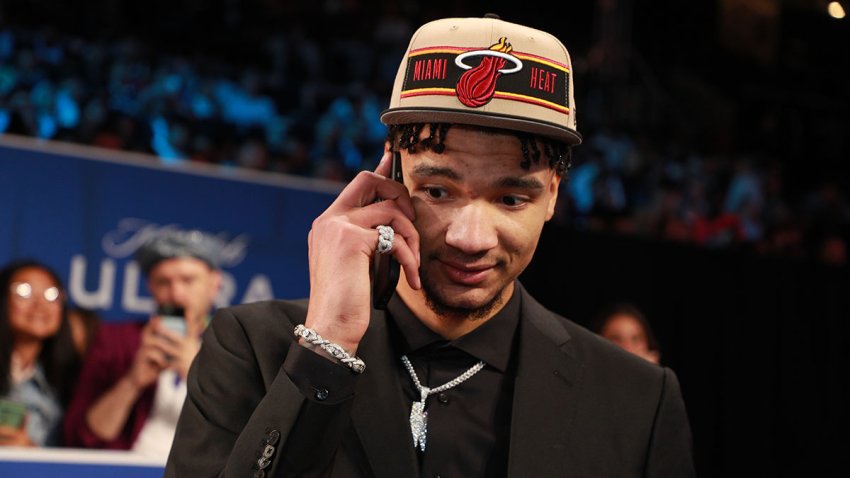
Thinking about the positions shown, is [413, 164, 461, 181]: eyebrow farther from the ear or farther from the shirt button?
the shirt button

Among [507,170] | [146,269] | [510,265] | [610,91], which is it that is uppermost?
[610,91]

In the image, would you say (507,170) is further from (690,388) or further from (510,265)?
(690,388)

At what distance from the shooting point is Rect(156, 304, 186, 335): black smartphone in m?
4.56

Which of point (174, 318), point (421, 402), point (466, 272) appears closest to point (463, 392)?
point (421, 402)

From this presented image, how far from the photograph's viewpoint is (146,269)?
187 inches

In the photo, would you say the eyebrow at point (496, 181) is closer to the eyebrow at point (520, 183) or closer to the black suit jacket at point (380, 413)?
the eyebrow at point (520, 183)

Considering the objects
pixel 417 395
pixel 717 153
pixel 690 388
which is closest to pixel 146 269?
pixel 417 395

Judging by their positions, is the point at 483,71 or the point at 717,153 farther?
the point at 717,153

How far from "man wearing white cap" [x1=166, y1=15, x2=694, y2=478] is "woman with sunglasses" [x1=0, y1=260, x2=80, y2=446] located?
9.60 feet

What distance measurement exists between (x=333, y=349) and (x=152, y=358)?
9.87ft

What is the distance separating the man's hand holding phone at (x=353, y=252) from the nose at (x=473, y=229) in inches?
2.7

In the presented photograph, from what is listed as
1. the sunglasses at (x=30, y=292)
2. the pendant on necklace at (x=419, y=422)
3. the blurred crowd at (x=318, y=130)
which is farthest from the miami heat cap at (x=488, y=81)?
the blurred crowd at (x=318, y=130)

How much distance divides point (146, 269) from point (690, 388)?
369cm

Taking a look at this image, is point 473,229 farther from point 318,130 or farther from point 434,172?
point 318,130
